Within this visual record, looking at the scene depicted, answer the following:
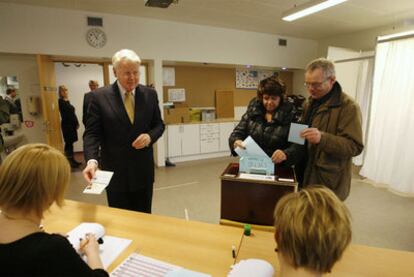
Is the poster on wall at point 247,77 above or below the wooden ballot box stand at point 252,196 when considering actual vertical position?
above

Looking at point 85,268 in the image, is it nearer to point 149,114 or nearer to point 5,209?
point 5,209

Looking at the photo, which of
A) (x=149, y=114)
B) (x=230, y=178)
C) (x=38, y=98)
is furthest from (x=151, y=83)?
(x=230, y=178)

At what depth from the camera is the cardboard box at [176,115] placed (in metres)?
5.20

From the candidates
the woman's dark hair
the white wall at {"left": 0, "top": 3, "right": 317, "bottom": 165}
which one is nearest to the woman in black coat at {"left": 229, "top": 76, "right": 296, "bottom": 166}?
the woman's dark hair

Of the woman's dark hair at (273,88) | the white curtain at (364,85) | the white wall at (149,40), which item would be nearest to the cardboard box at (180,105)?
the white wall at (149,40)

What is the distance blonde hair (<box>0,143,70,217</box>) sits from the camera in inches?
30.6

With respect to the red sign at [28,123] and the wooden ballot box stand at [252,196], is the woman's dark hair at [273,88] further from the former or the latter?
the red sign at [28,123]

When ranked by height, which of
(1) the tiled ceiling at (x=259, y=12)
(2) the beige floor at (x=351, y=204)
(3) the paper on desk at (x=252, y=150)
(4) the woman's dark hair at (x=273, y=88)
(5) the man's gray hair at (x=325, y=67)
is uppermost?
(1) the tiled ceiling at (x=259, y=12)

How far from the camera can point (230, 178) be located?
147cm

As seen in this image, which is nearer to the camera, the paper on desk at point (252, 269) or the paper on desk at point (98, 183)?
the paper on desk at point (252, 269)

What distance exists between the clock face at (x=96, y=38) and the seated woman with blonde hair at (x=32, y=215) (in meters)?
3.90

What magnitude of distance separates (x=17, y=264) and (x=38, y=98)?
4103mm

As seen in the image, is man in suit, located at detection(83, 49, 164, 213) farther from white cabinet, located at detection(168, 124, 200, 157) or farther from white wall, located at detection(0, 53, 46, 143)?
white cabinet, located at detection(168, 124, 200, 157)

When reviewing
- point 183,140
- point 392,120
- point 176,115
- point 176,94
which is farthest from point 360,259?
point 176,94
